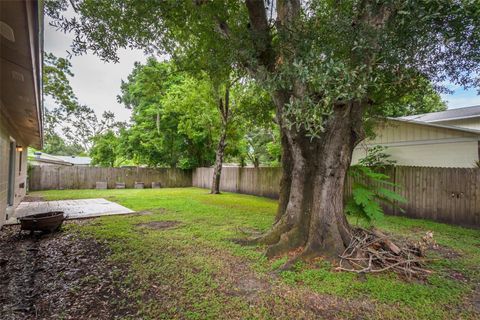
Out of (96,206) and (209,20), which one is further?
(96,206)

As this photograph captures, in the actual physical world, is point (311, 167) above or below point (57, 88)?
below

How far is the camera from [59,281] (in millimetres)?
3236

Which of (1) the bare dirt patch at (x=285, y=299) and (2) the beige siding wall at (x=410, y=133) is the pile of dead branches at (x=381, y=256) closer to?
(1) the bare dirt patch at (x=285, y=299)

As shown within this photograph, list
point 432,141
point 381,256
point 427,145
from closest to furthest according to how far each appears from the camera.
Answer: point 381,256, point 432,141, point 427,145

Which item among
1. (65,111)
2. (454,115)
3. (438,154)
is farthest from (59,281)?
(454,115)

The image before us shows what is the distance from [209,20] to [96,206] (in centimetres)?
749

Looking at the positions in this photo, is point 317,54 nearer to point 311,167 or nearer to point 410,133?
point 311,167

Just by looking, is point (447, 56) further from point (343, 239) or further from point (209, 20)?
point (209, 20)

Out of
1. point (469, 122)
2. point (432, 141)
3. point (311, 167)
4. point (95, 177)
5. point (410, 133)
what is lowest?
point (95, 177)

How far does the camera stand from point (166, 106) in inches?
595

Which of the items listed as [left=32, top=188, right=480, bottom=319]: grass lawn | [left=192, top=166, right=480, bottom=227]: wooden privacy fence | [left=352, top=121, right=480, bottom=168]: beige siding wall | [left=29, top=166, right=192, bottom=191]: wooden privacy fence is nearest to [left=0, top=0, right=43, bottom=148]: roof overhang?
[left=32, top=188, right=480, bottom=319]: grass lawn

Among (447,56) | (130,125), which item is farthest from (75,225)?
(130,125)

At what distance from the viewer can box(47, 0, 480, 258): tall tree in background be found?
320 centimetres

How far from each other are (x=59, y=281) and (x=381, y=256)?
14.4ft
